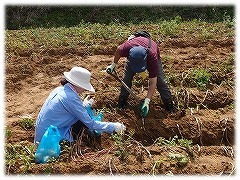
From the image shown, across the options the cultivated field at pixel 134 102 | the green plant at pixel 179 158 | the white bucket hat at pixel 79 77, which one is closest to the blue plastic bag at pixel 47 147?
the cultivated field at pixel 134 102

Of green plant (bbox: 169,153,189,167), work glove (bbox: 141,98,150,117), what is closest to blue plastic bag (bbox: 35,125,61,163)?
green plant (bbox: 169,153,189,167)

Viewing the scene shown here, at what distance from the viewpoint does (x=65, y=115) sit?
4.20m

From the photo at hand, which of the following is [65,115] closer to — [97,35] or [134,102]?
[134,102]

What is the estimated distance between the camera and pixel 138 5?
1085 cm

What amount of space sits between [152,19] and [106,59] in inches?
150

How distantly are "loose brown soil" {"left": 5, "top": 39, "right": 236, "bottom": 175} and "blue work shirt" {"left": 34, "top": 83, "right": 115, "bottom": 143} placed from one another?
0.25 metres

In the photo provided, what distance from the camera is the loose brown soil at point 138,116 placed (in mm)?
3943

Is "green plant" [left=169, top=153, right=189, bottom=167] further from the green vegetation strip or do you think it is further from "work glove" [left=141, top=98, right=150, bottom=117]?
the green vegetation strip

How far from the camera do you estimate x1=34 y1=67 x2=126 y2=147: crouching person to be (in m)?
4.12

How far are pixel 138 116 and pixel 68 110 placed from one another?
4.05 ft

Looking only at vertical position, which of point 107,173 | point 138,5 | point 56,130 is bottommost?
point 107,173

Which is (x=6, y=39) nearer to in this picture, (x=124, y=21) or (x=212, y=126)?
(x=124, y=21)

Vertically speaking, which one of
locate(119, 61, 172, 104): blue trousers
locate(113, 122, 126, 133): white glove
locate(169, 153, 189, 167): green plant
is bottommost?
locate(169, 153, 189, 167): green plant

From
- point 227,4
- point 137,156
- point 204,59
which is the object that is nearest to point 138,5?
point 227,4
